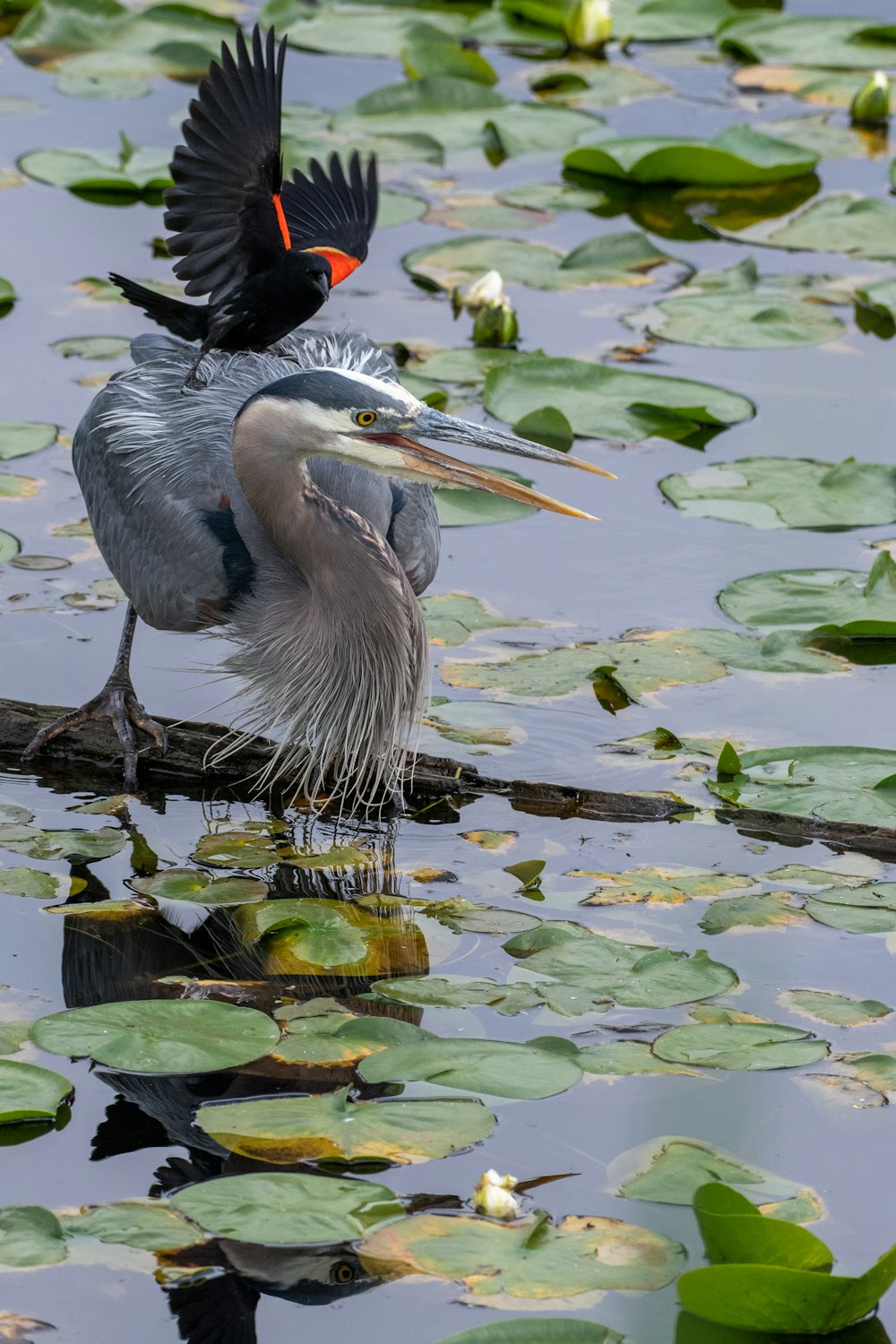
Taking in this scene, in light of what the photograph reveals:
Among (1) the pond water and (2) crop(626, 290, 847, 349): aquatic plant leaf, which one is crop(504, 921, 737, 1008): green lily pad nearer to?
(1) the pond water

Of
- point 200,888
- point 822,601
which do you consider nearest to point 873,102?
point 822,601

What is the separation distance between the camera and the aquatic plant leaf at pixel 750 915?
149 inches

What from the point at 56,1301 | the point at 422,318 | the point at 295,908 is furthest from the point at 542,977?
the point at 422,318

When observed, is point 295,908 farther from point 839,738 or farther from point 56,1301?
point 839,738

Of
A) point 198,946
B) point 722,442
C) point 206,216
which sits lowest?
point 198,946

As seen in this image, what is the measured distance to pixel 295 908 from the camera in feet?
12.6

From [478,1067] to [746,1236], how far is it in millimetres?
666

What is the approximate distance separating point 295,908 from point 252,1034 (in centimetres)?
55

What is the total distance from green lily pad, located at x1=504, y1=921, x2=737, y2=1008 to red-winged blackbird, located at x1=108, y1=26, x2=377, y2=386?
1.65m

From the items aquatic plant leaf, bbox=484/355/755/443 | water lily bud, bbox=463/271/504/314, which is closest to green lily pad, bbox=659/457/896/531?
aquatic plant leaf, bbox=484/355/755/443

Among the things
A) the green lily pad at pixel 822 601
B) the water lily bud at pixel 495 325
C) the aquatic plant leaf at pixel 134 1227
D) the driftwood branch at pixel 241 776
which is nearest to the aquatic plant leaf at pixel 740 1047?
the driftwood branch at pixel 241 776

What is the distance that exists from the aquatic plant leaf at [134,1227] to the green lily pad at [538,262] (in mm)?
4793

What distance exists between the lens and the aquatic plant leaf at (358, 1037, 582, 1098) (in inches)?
125

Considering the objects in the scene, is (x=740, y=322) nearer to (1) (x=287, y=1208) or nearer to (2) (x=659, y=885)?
(2) (x=659, y=885)
